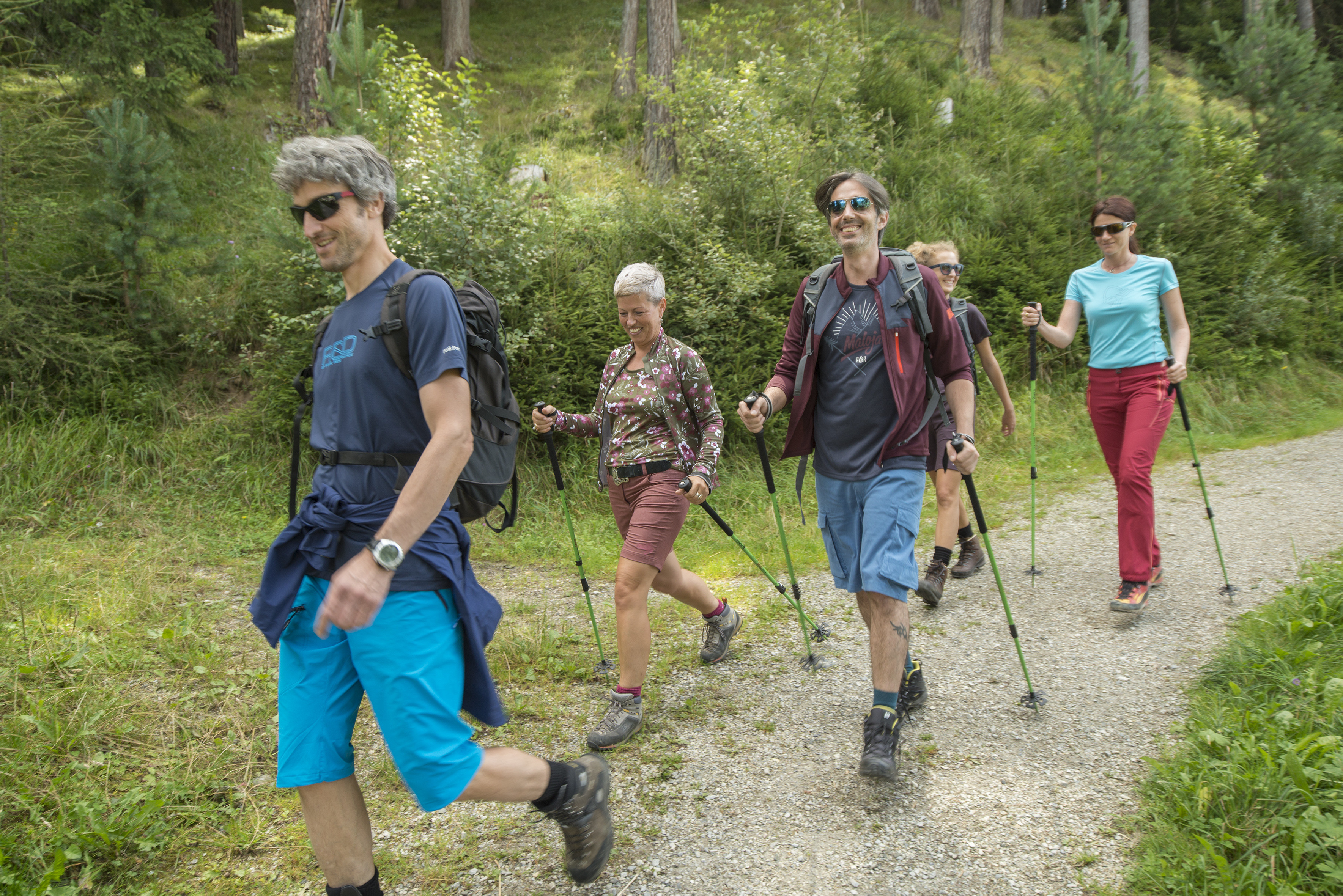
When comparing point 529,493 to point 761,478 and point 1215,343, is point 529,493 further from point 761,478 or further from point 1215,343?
point 1215,343

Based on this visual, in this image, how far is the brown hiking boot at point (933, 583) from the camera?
5305 millimetres

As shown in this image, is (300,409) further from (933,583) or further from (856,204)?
(933,583)

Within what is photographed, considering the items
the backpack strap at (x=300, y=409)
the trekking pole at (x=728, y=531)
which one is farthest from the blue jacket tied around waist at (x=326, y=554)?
the trekking pole at (x=728, y=531)

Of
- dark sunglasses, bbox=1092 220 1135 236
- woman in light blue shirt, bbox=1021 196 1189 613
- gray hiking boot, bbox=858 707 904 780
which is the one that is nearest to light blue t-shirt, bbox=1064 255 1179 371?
woman in light blue shirt, bbox=1021 196 1189 613

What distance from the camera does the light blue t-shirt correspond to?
5121mm

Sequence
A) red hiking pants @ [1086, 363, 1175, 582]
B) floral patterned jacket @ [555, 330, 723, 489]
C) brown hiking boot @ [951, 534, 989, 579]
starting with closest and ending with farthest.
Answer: floral patterned jacket @ [555, 330, 723, 489] < red hiking pants @ [1086, 363, 1175, 582] < brown hiking boot @ [951, 534, 989, 579]

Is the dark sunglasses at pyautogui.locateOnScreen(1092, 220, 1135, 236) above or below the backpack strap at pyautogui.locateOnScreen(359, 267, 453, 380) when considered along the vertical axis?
above

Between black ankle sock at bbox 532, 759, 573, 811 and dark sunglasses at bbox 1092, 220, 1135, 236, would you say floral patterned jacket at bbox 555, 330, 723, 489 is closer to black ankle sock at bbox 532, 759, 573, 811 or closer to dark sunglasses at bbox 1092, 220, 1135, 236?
black ankle sock at bbox 532, 759, 573, 811

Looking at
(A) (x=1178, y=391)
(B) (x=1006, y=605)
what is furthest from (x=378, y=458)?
(A) (x=1178, y=391)

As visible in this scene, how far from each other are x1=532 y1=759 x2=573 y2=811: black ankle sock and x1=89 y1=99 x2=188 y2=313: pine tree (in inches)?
316

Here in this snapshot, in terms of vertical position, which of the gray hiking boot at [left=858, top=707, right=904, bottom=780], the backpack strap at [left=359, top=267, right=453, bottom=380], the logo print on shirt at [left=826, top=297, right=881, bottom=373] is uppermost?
the backpack strap at [left=359, top=267, right=453, bottom=380]

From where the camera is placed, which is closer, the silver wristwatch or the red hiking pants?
the silver wristwatch

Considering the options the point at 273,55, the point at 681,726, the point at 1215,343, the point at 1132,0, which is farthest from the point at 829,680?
the point at 1132,0

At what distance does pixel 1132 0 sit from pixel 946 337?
22512 millimetres
